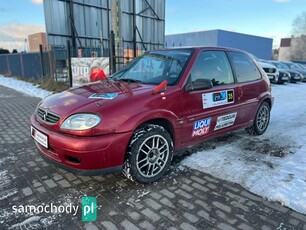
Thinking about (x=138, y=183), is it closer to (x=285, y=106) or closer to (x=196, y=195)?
(x=196, y=195)

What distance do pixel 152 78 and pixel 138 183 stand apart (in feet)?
4.71

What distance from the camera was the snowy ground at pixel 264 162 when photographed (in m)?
2.88

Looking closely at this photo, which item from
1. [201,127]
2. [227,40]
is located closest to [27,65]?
[201,127]

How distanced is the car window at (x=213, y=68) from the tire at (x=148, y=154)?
95 centimetres

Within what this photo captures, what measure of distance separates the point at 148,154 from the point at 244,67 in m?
2.66

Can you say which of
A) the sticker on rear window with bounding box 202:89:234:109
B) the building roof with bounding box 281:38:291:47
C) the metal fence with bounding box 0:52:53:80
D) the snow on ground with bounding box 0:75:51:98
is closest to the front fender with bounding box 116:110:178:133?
the sticker on rear window with bounding box 202:89:234:109

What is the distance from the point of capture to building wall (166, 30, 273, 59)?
37319 mm

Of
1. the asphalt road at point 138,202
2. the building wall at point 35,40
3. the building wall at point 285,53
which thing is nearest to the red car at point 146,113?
the asphalt road at point 138,202

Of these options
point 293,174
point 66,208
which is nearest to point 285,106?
point 293,174

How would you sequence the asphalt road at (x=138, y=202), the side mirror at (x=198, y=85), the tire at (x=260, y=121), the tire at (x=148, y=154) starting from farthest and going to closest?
the tire at (x=260, y=121) → the side mirror at (x=198, y=85) → the tire at (x=148, y=154) → the asphalt road at (x=138, y=202)

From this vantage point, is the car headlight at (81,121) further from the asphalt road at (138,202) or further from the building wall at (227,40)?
the building wall at (227,40)

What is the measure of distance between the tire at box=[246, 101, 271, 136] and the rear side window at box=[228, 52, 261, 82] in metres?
0.64

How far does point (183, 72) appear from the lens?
10.8 feet

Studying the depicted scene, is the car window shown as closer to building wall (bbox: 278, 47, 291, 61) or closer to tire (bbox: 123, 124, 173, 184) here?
tire (bbox: 123, 124, 173, 184)
